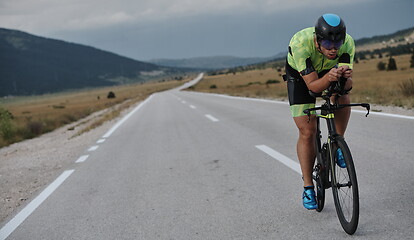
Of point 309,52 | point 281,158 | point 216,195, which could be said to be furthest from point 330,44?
point 281,158

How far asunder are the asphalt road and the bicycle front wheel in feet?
0.48

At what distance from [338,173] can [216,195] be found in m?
1.80

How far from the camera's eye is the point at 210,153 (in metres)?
7.11

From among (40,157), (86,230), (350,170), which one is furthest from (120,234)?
(40,157)

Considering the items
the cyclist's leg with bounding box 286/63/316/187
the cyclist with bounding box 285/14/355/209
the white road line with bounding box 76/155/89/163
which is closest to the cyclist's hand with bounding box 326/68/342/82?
the cyclist with bounding box 285/14/355/209

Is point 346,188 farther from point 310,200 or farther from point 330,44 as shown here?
point 330,44

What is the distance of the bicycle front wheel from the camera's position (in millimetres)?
2779

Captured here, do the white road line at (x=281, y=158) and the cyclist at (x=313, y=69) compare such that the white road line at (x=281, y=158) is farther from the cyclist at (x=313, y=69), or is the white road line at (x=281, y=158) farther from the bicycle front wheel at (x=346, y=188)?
the bicycle front wheel at (x=346, y=188)

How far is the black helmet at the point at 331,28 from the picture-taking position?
2.83 metres

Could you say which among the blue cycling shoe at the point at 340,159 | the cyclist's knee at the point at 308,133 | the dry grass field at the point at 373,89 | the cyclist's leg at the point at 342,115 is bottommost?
the dry grass field at the point at 373,89

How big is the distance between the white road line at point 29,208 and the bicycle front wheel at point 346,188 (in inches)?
129

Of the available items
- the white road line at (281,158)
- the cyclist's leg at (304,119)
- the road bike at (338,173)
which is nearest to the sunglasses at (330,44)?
the road bike at (338,173)

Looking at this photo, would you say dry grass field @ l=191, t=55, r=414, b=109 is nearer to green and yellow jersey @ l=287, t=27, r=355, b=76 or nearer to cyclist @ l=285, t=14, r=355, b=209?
cyclist @ l=285, t=14, r=355, b=209

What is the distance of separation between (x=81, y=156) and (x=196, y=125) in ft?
14.1
